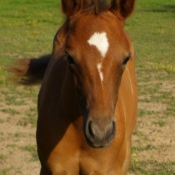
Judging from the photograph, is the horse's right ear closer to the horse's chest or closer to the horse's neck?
the horse's neck

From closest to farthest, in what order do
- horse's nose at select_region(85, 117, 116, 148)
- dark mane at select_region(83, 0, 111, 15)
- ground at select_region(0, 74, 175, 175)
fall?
1. horse's nose at select_region(85, 117, 116, 148)
2. dark mane at select_region(83, 0, 111, 15)
3. ground at select_region(0, 74, 175, 175)

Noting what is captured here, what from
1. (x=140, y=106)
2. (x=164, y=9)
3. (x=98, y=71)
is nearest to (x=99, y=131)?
(x=98, y=71)

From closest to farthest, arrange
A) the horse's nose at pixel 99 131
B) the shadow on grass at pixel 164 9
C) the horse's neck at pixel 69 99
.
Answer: the horse's nose at pixel 99 131, the horse's neck at pixel 69 99, the shadow on grass at pixel 164 9

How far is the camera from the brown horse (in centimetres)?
267

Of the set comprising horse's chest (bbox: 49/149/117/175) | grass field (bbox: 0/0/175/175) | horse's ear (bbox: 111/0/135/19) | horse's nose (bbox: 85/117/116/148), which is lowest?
grass field (bbox: 0/0/175/175)

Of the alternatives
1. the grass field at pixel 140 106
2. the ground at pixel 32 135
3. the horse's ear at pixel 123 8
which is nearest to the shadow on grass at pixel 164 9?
the grass field at pixel 140 106

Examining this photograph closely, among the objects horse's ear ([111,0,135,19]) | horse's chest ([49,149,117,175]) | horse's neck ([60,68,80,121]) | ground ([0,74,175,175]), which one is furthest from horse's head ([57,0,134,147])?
ground ([0,74,175,175])

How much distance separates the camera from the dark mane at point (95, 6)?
301 centimetres

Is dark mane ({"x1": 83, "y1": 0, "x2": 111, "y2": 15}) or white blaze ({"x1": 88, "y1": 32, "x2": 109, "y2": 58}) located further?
dark mane ({"x1": 83, "y1": 0, "x2": 111, "y2": 15})

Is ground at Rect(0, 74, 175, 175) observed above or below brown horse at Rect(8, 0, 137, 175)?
below

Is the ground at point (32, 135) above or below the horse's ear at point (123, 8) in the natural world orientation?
below

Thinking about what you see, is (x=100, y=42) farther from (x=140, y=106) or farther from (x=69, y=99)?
Result: (x=140, y=106)

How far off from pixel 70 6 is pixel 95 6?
174mm

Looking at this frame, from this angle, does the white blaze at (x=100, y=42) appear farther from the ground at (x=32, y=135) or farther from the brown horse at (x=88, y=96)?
the ground at (x=32, y=135)
